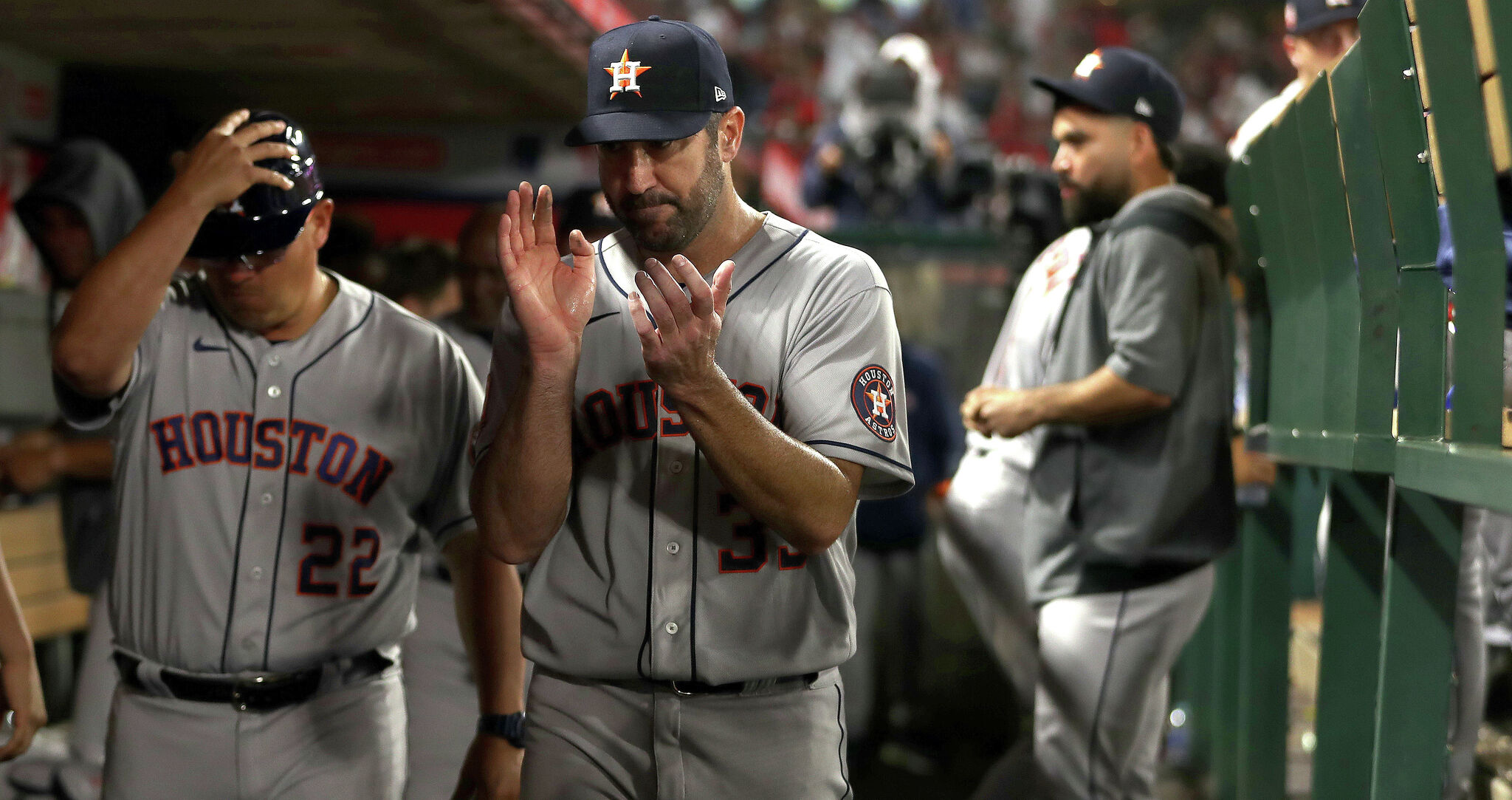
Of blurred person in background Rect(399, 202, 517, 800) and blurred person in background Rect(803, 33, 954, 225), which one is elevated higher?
blurred person in background Rect(803, 33, 954, 225)

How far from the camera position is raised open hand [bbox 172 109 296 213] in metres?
2.03

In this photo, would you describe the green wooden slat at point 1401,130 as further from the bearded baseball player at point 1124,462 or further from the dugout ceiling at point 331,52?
the dugout ceiling at point 331,52

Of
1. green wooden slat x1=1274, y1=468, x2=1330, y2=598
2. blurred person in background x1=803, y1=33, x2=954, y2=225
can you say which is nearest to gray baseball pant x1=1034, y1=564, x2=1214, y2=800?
blurred person in background x1=803, y1=33, x2=954, y2=225

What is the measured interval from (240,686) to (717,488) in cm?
90

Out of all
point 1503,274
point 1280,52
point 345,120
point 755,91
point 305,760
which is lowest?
point 305,760

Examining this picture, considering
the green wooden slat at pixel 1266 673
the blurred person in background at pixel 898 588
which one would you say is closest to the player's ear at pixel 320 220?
the green wooden slat at pixel 1266 673

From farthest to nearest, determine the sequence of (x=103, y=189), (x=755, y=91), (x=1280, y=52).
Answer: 1. (x=1280, y=52)
2. (x=755, y=91)
3. (x=103, y=189)

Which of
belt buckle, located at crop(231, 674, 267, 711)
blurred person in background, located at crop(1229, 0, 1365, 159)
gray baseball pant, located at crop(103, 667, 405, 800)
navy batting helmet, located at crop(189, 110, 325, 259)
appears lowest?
gray baseball pant, located at crop(103, 667, 405, 800)

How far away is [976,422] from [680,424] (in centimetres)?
137

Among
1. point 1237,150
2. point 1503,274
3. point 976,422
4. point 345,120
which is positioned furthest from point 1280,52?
point 1503,274

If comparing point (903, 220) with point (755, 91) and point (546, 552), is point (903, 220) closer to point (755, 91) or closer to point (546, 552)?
point (755, 91)

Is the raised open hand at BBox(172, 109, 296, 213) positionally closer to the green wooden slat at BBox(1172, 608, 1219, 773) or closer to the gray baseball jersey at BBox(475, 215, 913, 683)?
the gray baseball jersey at BBox(475, 215, 913, 683)

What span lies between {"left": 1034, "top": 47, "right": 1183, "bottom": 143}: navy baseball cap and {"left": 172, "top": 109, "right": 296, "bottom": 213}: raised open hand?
1876 millimetres

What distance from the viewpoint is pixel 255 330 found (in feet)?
7.43
